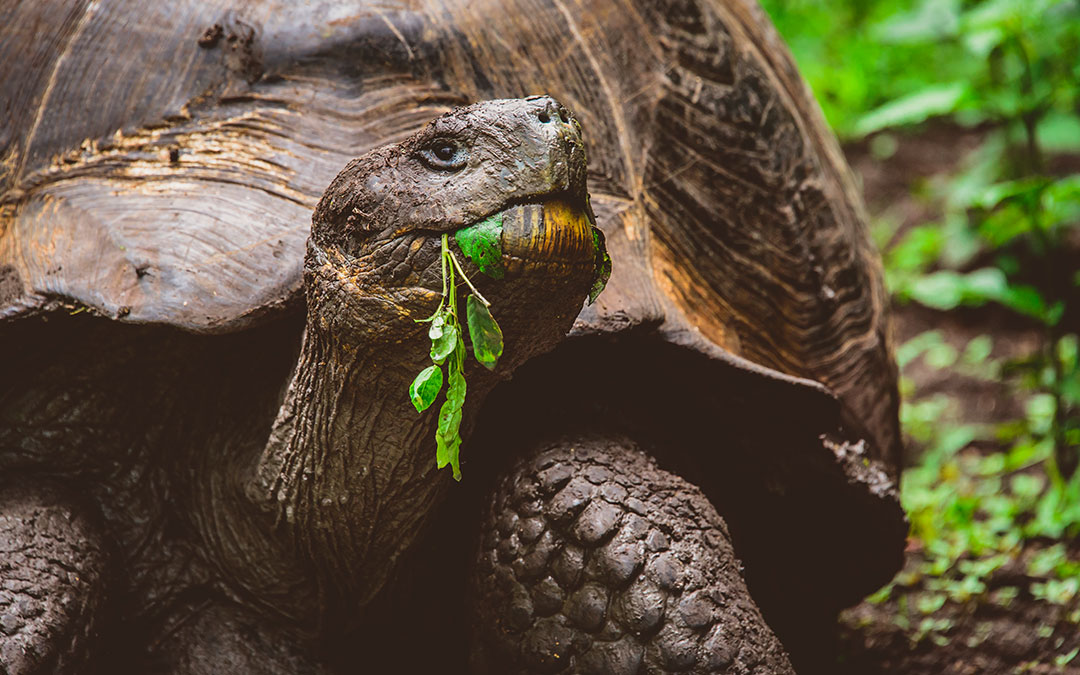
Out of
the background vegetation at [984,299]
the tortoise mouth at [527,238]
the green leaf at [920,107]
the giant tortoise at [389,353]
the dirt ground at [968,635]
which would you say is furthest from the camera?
the green leaf at [920,107]

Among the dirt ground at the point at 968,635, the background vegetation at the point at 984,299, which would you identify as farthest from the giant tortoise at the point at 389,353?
the background vegetation at the point at 984,299

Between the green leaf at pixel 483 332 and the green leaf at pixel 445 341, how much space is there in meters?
0.03

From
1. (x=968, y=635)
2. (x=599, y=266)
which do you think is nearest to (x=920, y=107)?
(x=968, y=635)

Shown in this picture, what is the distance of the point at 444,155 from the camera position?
6.15ft

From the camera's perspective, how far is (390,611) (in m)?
2.51

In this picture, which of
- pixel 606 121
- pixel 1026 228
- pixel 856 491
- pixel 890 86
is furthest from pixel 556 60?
pixel 890 86

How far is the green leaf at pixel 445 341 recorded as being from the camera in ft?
6.16

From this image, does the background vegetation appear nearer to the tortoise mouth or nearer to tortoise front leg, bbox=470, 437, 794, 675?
tortoise front leg, bbox=470, 437, 794, 675

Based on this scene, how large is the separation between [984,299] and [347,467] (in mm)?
2971

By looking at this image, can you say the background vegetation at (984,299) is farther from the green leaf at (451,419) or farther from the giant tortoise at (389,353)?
the green leaf at (451,419)

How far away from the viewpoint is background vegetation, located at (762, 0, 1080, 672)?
138 inches

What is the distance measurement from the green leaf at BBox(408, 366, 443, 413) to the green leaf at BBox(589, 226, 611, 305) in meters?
0.32

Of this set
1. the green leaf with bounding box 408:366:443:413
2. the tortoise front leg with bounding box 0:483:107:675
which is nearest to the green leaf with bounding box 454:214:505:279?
the green leaf with bounding box 408:366:443:413

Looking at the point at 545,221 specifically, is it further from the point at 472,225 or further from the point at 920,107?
the point at 920,107
